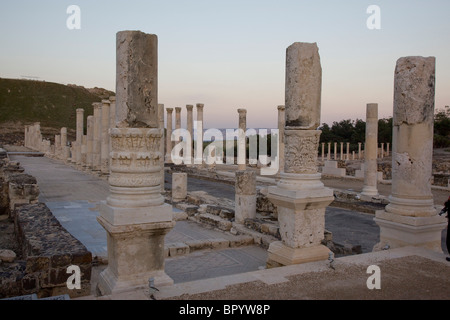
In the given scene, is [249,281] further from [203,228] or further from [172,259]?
[203,228]

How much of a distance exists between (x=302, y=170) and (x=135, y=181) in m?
2.52

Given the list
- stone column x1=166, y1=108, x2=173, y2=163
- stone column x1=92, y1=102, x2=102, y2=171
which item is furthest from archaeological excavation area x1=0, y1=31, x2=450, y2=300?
stone column x1=166, y1=108, x2=173, y2=163

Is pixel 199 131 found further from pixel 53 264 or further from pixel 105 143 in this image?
pixel 53 264

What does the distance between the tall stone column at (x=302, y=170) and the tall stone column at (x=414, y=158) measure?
5.10 ft

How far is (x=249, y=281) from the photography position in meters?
4.42

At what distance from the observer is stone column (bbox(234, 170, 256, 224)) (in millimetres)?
10219

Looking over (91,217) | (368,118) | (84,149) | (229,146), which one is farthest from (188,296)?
(229,146)

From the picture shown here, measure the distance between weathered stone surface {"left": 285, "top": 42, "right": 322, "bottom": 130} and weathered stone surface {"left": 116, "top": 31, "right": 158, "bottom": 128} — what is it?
2185 millimetres

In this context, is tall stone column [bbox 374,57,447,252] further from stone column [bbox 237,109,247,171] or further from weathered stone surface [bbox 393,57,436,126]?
stone column [bbox 237,109,247,171]

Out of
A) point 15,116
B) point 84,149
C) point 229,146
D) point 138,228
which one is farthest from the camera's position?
point 15,116

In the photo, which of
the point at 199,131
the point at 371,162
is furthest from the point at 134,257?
the point at 199,131

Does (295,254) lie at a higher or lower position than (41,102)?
lower

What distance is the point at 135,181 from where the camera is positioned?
4.54 m

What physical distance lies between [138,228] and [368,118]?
1410 cm
